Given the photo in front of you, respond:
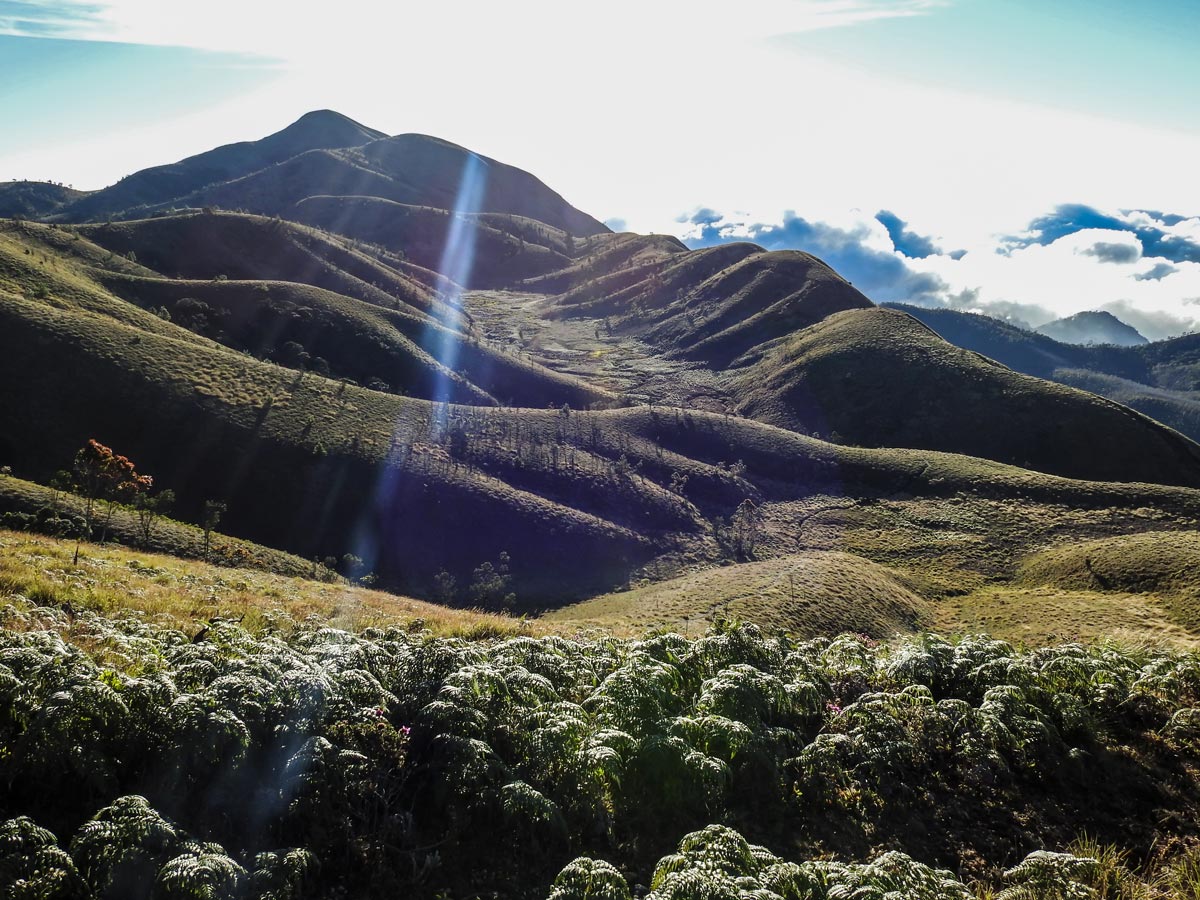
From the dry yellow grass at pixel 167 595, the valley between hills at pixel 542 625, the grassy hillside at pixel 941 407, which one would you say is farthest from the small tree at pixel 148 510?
the grassy hillside at pixel 941 407

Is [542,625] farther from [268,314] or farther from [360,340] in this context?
[268,314]

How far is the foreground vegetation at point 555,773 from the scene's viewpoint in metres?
6.21

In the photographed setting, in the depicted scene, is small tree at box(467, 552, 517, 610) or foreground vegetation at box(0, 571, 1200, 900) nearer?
foreground vegetation at box(0, 571, 1200, 900)

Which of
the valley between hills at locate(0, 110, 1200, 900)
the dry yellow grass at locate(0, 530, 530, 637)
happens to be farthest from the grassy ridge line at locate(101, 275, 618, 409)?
the dry yellow grass at locate(0, 530, 530, 637)

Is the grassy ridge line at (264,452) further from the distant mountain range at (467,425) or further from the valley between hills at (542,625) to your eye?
the valley between hills at (542,625)

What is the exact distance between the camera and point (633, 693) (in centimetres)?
920

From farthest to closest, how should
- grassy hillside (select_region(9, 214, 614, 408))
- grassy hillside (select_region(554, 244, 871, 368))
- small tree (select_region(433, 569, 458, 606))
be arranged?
grassy hillside (select_region(554, 244, 871, 368)) → grassy hillside (select_region(9, 214, 614, 408)) → small tree (select_region(433, 569, 458, 606))

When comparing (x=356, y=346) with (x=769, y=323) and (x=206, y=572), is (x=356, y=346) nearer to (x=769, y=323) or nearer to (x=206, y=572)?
Result: (x=206, y=572)

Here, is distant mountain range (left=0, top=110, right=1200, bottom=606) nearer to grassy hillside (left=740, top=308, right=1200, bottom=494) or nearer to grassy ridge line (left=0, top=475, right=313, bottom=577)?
grassy hillside (left=740, top=308, right=1200, bottom=494)

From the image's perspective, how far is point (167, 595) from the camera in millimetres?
15758

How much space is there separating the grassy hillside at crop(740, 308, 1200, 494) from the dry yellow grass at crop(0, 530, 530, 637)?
11160cm

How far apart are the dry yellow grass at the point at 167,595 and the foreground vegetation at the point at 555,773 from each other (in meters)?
1.86

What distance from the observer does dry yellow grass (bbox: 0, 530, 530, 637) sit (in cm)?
1260

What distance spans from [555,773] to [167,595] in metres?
13.1
